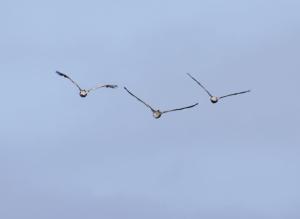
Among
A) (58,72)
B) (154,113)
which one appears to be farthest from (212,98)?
(58,72)

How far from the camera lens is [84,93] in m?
115

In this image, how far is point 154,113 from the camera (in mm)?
117625

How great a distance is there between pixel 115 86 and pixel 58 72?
676 centimetres

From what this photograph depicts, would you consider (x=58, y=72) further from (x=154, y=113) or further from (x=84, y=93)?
(x=154, y=113)

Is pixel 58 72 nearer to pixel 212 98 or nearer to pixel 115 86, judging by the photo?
pixel 115 86

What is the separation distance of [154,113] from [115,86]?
552 centimetres

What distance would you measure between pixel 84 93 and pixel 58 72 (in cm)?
424

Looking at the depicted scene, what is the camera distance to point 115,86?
117 meters

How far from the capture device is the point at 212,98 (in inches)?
4407

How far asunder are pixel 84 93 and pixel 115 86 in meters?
3.87

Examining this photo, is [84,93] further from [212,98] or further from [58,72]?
[212,98]

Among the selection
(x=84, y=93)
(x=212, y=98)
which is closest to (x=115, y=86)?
(x=84, y=93)

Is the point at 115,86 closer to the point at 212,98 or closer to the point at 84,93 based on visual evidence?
the point at 84,93
